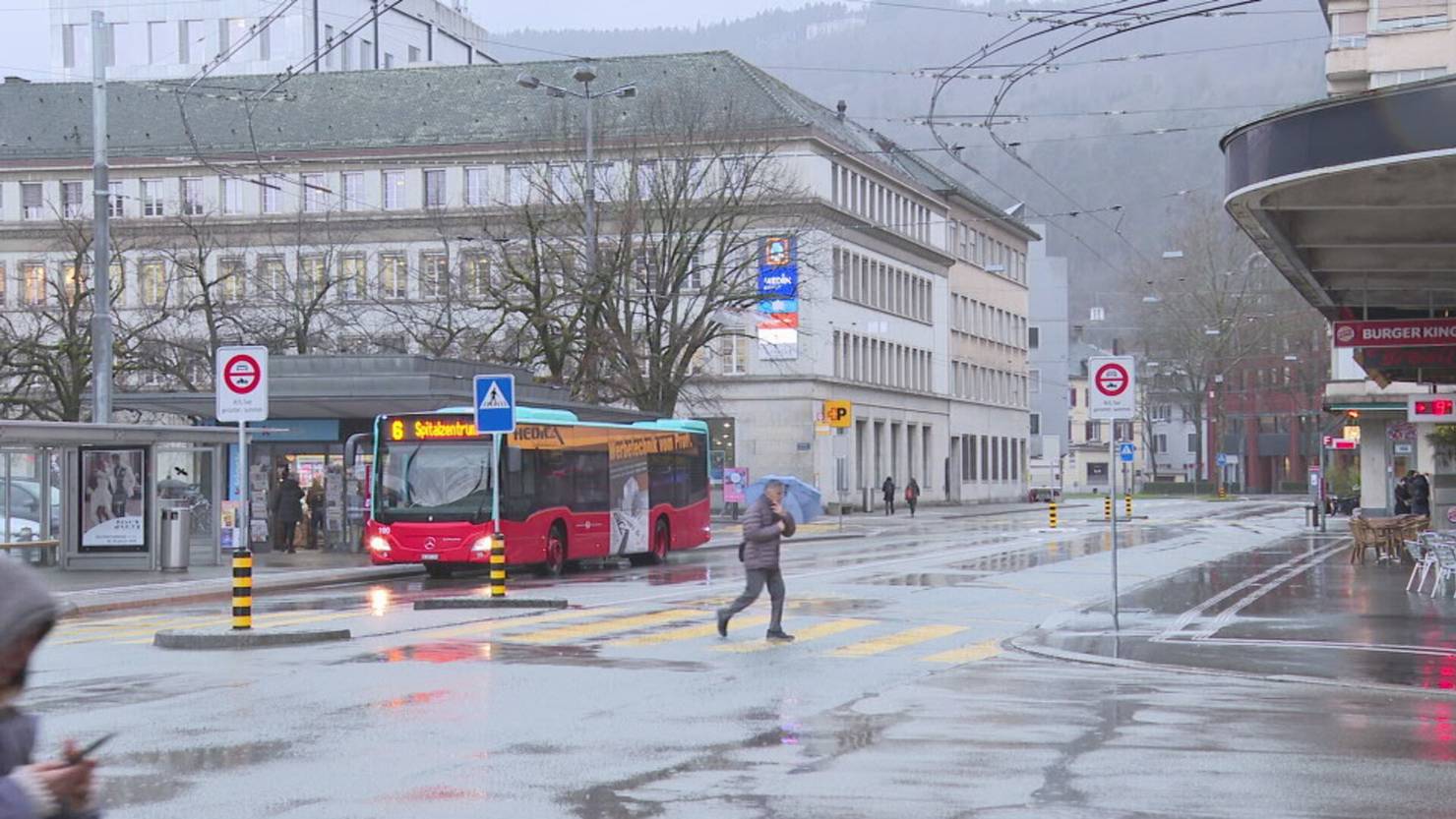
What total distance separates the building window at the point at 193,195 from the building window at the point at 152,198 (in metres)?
1.04

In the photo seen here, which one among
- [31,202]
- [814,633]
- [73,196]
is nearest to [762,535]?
[814,633]

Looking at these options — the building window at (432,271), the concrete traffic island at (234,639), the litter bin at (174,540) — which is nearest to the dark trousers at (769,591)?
the concrete traffic island at (234,639)

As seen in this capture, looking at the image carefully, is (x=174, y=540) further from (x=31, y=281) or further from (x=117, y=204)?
(x=117, y=204)

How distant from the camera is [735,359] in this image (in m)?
81.2

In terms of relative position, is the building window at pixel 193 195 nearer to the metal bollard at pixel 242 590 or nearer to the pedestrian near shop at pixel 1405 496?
the pedestrian near shop at pixel 1405 496

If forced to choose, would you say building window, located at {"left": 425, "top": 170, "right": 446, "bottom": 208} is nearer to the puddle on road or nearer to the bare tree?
the bare tree

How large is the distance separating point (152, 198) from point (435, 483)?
2137 inches

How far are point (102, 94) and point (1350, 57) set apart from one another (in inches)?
1284

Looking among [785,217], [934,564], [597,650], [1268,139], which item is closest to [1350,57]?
[934,564]

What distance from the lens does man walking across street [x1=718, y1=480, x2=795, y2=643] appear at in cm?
1986

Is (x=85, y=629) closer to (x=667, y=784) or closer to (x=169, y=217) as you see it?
(x=667, y=784)

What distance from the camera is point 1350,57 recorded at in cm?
4959

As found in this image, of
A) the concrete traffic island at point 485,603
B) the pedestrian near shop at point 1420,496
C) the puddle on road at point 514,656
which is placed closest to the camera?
the puddle on road at point 514,656

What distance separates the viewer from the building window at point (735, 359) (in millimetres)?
80500
